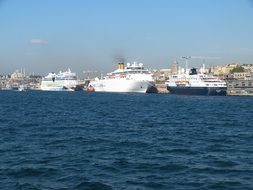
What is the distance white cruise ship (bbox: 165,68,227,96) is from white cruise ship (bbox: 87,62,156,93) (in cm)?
699

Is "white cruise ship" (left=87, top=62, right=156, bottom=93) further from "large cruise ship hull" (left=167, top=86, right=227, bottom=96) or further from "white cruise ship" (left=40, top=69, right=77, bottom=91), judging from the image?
"white cruise ship" (left=40, top=69, right=77, bottom=91)

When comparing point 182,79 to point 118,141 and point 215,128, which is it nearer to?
point 215,128

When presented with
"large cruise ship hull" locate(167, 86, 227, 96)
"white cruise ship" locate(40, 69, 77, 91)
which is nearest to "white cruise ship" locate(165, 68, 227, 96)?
"large cruise ship hull" locate(167, 86, 227, 96)

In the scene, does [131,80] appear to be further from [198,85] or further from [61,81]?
[61,81]

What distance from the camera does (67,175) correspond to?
1351 cm

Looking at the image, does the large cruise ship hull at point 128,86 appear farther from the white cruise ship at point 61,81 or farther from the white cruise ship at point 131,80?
the white cruise ship at point 61,81

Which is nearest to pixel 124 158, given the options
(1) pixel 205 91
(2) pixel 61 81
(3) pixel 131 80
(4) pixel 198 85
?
(1) pixel 205 91

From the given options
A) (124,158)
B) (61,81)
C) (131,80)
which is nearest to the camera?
(124,158)

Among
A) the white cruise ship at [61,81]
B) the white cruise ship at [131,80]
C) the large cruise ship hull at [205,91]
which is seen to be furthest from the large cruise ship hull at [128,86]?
the white cruise ship at [61,81]

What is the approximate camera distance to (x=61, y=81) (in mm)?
155375

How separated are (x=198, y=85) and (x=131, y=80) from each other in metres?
16.7

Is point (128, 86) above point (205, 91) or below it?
above

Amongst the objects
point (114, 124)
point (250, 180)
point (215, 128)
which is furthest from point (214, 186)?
point (114, 124)

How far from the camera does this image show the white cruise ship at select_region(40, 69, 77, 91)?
155 meters
